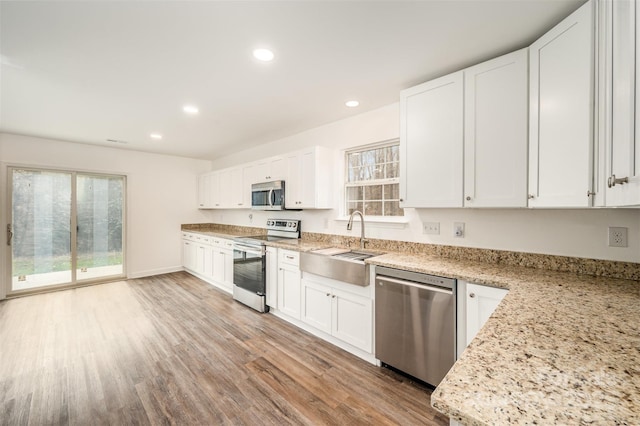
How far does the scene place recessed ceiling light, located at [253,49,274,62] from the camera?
1.99m

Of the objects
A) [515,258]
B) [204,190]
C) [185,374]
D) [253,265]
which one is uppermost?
[204,190]

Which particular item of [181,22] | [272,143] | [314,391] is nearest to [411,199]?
[314,391]

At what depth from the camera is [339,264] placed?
8.50 feet

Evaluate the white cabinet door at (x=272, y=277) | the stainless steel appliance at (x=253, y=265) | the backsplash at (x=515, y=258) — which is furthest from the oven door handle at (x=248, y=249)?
the backsplash at (x=515, y=258)

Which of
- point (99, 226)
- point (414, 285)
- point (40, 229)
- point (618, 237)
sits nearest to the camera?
point (618, 237)

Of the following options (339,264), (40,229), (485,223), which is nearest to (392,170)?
(485,223)

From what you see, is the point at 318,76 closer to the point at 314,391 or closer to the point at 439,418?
the point at 314,391

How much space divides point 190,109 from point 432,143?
278cm

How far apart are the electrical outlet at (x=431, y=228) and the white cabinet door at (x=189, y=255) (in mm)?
4673

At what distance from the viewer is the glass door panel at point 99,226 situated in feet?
15.9

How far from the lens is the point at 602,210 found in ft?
5.97

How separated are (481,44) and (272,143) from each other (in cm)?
339

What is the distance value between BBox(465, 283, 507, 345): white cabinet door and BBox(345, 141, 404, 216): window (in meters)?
1.29

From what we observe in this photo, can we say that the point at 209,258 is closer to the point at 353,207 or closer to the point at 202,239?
the point at 202,239
